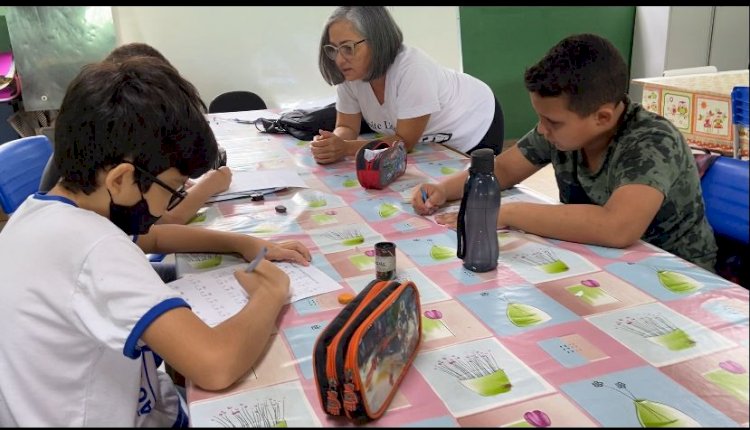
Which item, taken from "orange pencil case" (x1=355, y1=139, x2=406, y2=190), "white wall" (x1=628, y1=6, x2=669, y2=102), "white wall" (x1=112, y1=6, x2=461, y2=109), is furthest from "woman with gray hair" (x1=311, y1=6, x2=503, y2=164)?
"white wall" (x1=628, y1=6, x2=669, y2=102)

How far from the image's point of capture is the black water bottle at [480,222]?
4.03ft

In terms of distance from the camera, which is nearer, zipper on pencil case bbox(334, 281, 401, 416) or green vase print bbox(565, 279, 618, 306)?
zipper on pencil case bbox(334, 281, 401, 416)

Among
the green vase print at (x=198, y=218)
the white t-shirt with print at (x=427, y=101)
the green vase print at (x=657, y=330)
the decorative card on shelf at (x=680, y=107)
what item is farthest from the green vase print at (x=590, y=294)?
the decorative card on shelf at (x=680, y=107)

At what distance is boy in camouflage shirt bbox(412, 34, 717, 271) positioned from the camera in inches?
49.9

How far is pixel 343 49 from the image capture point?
210cm

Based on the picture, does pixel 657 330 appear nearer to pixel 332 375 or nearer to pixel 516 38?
pixel 332 375

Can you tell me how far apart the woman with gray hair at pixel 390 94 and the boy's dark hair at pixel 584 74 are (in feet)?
2.59

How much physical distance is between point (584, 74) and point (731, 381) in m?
0.68

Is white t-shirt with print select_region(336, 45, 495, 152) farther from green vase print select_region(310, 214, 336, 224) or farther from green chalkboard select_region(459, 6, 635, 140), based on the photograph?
green chalkboard select_region(459, 6, 635, 140)

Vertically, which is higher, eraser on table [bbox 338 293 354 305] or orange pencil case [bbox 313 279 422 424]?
orange pencil case [bbox 313 279 422 424]

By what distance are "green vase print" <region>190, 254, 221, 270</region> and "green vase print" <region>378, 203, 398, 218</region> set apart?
441 millimetres

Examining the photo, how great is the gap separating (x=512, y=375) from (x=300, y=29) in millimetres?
3488
